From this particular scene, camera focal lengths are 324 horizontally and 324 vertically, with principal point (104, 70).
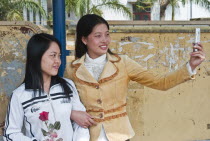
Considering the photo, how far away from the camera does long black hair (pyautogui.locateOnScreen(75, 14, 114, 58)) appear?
1998 mm

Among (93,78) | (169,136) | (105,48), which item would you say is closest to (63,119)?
(93,78)

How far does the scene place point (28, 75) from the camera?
6.29 feet

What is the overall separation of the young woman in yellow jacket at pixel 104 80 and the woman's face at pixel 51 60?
178 mm

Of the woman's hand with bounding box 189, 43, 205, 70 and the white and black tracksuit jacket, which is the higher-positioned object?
the woman's hand with bounding box 189, 43, 205, 70

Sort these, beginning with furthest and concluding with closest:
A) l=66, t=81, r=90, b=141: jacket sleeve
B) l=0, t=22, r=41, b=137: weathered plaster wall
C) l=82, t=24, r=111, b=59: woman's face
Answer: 1. l=0, t=22, r=41, b=137: weathered plaster wall
2. l=82, t=24, r=111, b=59: woman's face
3. l=66, t=81, r=90, b=141: jacket sleeve

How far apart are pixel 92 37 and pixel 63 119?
21.0 inches

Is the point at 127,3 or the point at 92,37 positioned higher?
the point at 127,3

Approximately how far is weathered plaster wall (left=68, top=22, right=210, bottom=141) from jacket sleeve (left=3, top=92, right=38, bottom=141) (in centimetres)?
191

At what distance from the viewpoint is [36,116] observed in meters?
1.80

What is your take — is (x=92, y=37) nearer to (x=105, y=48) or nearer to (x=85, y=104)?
(x=105, y=48)

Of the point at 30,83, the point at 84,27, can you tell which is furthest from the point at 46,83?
the point at 84,27

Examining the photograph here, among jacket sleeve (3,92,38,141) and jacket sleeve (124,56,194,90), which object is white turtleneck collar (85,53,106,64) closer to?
jacket sleeve (124,56,194,90)

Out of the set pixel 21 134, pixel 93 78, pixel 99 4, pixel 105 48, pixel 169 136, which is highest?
→ pixel 99 4

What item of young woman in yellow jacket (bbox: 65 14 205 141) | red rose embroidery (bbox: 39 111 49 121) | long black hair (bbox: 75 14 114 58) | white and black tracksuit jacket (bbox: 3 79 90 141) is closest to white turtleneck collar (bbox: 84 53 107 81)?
young woman in yellow jacket (bbox: 65 14 205 141)
